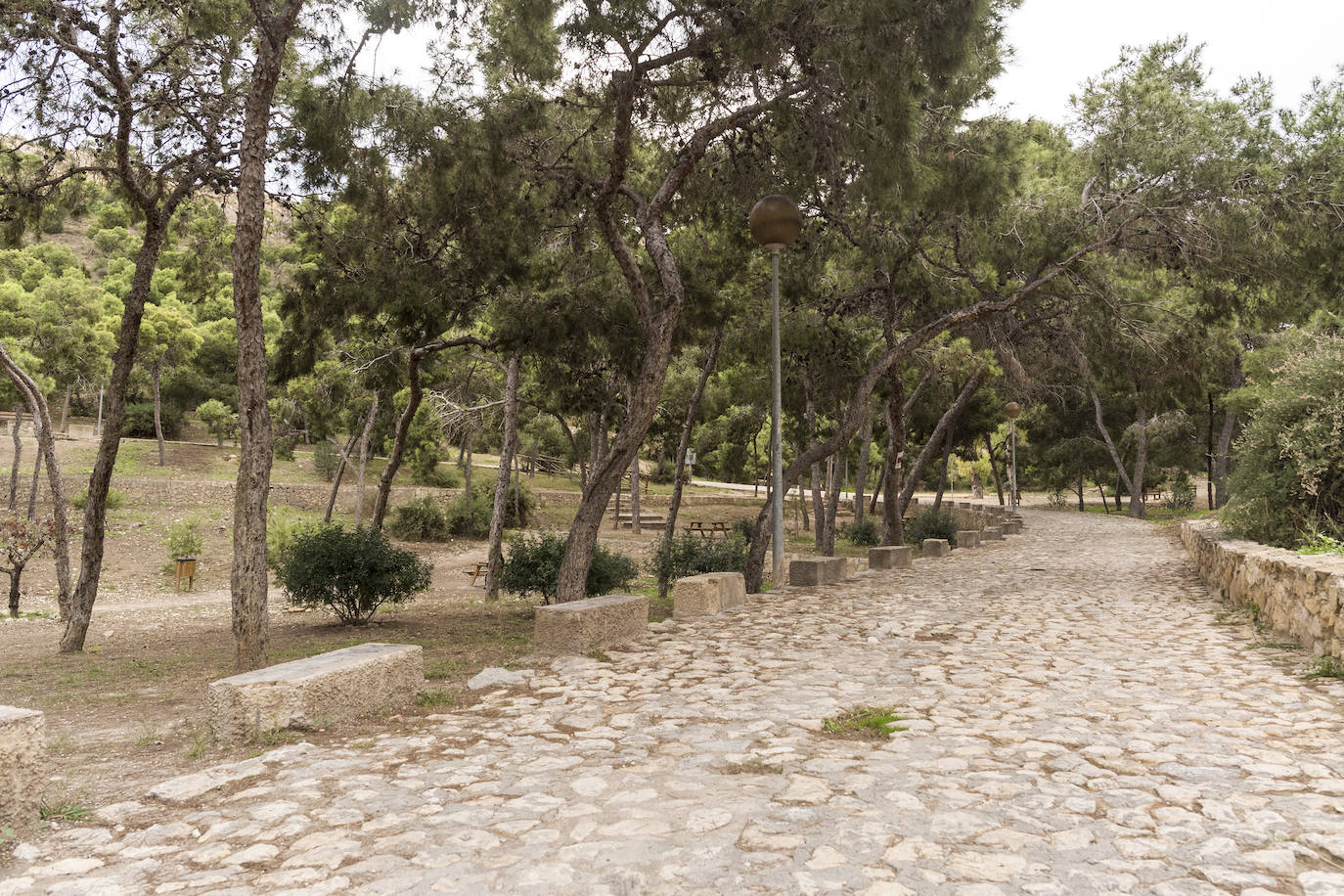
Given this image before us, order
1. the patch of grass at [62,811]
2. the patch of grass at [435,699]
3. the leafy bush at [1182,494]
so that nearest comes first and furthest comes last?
the patch of grass at [62,811] < the patch of grass at [435,699] < the leafy bush at [1182,494]

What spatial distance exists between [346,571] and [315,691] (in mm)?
6702

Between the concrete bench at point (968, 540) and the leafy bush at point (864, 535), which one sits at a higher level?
the concrete bench at point (968, 540)

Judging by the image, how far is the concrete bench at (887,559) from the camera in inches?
555

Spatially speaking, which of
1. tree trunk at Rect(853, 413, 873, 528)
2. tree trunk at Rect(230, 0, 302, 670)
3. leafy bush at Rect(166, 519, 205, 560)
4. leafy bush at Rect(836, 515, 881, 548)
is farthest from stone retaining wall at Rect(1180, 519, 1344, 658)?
leafy bush at Rect(166, 519, 205, 560)

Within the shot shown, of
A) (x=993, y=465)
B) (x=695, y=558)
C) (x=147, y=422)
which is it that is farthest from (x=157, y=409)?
(x=993, y=465)

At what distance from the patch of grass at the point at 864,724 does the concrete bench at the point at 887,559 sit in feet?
30.3

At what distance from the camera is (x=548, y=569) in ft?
37.6

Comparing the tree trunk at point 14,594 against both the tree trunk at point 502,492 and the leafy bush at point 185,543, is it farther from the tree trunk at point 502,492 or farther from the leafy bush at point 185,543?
the tree trunk at point 502,492

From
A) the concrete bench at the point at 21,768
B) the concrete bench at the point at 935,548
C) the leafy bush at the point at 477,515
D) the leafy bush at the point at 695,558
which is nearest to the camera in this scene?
the concrete bench at the point at 21,768

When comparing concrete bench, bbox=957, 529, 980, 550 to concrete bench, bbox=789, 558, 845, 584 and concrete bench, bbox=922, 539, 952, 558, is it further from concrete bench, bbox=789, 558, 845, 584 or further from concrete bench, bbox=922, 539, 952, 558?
concrete bench, bbox=789, 558, 845, 584

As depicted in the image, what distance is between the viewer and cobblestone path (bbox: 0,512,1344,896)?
2850 millimetres

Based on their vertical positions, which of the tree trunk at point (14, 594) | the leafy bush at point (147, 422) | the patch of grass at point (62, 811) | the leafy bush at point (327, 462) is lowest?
the tree trunk at point (14, 594)

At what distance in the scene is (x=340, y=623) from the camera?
11.6 metres

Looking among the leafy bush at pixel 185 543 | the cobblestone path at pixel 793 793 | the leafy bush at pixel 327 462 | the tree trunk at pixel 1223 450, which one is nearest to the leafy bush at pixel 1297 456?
the cobblestone path at pixel 793 793
